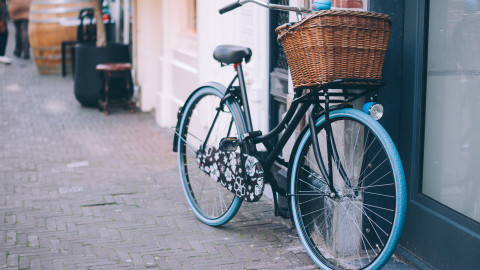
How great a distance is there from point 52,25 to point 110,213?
28.7 ft

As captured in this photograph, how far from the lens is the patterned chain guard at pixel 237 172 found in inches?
172

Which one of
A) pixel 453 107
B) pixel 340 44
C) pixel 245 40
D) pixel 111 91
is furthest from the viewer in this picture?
pixel 111 91

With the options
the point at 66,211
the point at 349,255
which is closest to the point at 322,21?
the point at 349,255

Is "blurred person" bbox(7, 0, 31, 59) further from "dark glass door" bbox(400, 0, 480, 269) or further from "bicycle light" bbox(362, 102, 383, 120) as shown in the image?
"bicycle light" bbox(362, 102, 383, 120)

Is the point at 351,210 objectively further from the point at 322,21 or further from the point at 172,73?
the point at 172,73

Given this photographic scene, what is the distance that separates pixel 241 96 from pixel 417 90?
1157mm

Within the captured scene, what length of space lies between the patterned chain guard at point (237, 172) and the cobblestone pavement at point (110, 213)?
1.26ft

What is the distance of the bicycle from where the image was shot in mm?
3730

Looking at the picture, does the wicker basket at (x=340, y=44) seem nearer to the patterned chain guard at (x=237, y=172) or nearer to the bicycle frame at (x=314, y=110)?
the bicycle frame at (x=314, y=110)

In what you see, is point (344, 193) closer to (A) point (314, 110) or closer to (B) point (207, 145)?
(A) point (314, 110)

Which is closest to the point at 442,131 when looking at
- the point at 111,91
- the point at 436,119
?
the point at 436,119

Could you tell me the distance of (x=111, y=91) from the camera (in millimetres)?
9867

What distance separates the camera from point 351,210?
4.24 m

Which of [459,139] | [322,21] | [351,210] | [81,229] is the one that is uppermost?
[322,21]
